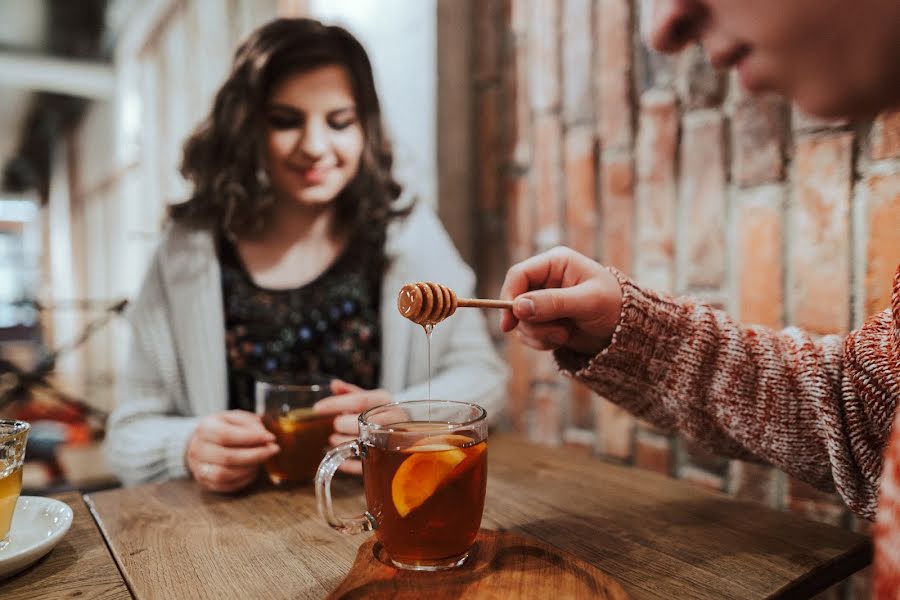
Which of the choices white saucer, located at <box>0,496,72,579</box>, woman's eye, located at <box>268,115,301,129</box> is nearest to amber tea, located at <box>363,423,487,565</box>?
white saucer, located at <box>0,496,72,579</box>

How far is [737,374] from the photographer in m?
0.90

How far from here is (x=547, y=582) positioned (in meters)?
0.67

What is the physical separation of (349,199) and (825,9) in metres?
1.33

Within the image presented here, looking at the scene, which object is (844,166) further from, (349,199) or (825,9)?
(349,199)

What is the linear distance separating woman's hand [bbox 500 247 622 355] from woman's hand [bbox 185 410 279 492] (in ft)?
1.42

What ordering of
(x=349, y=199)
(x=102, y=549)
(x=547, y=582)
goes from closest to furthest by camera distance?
(x=547, y=582), (x=102, y=549), (x=349, y=199)

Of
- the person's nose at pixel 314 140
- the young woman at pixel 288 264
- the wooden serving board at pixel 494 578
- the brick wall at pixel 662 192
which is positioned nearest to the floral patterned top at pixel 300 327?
the young woman at pixel 288 264

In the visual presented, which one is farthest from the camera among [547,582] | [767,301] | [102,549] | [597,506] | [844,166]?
[767,301]

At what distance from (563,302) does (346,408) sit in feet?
1.34

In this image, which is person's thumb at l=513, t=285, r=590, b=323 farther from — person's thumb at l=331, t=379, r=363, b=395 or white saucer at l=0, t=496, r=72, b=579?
white saucer at l=0, t=496, r=72, b=579

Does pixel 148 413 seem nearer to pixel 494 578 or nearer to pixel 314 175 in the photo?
pixel 314 175

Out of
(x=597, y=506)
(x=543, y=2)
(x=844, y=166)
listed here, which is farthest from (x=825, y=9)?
(x=543, y=2)

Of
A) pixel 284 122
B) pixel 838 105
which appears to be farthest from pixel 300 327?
pixel 838 105

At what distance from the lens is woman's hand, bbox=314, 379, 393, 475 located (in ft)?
3.31
